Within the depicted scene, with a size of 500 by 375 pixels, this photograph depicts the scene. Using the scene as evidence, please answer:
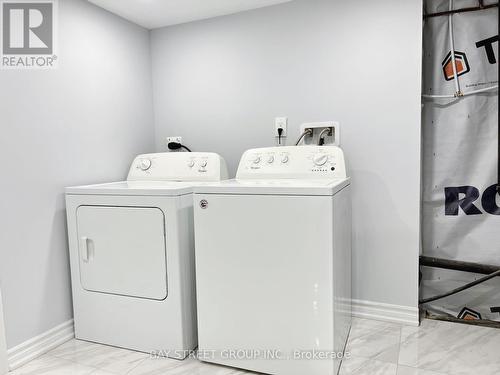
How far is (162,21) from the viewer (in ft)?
7.83

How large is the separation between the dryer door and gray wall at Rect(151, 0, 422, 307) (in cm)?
85

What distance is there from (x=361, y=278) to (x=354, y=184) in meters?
0.58

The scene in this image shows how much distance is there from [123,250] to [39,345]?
0.65m

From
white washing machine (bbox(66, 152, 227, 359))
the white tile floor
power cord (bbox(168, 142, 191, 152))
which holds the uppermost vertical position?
power cord (bbox(168, 142, 191, 152))

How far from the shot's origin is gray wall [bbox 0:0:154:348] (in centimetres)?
165

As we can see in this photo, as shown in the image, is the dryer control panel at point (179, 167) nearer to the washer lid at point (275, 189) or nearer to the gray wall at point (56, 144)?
the gray wall at point (56, 144)

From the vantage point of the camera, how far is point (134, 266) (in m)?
1.75

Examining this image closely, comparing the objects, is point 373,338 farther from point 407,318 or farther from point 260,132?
point 260,132

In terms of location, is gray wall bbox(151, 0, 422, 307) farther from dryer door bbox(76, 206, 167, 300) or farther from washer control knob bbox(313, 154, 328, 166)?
dryer door bbox(76, 206, 167, 300)

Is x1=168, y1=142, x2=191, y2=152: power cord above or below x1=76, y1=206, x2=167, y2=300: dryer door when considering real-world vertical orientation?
above

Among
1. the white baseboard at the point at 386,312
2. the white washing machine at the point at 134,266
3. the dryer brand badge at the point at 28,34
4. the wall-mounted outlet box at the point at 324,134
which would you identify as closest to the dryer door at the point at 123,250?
the white washing machine at the point at 134,266

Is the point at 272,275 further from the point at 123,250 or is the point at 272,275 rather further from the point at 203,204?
the point at 123,250

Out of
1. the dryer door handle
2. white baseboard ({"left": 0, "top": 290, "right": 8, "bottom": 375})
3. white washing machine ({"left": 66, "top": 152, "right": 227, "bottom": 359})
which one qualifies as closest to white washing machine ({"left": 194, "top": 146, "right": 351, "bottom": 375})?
white washing machine ({"left": 66, "top": 152, "right": 227, "bottom": 359})

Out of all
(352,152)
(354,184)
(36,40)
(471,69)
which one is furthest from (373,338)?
(36,40)
